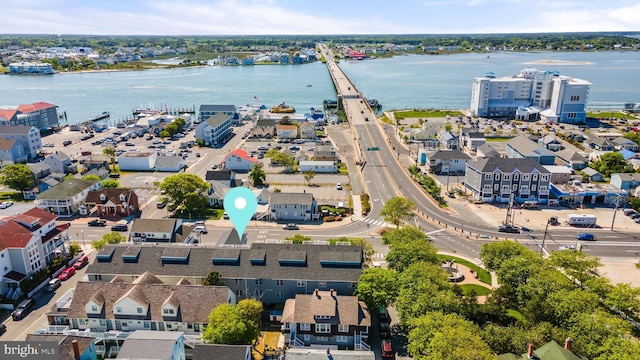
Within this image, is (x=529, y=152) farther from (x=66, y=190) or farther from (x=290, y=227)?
(x=66, y=190)

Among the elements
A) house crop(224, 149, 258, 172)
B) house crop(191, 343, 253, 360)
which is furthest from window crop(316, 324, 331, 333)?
house crop(224, 149, 258, 172)

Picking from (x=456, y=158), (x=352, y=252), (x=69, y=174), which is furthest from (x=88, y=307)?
(x=456, y=158)

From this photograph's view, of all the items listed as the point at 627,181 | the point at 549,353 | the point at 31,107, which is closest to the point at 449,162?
the point at 627,181

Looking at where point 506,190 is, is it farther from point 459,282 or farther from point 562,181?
point 459,282

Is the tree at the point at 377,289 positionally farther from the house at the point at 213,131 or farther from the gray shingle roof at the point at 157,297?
the house at the point at 213,131

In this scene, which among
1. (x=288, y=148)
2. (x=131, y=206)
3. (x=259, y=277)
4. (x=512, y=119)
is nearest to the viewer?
(x=259, y=277)
